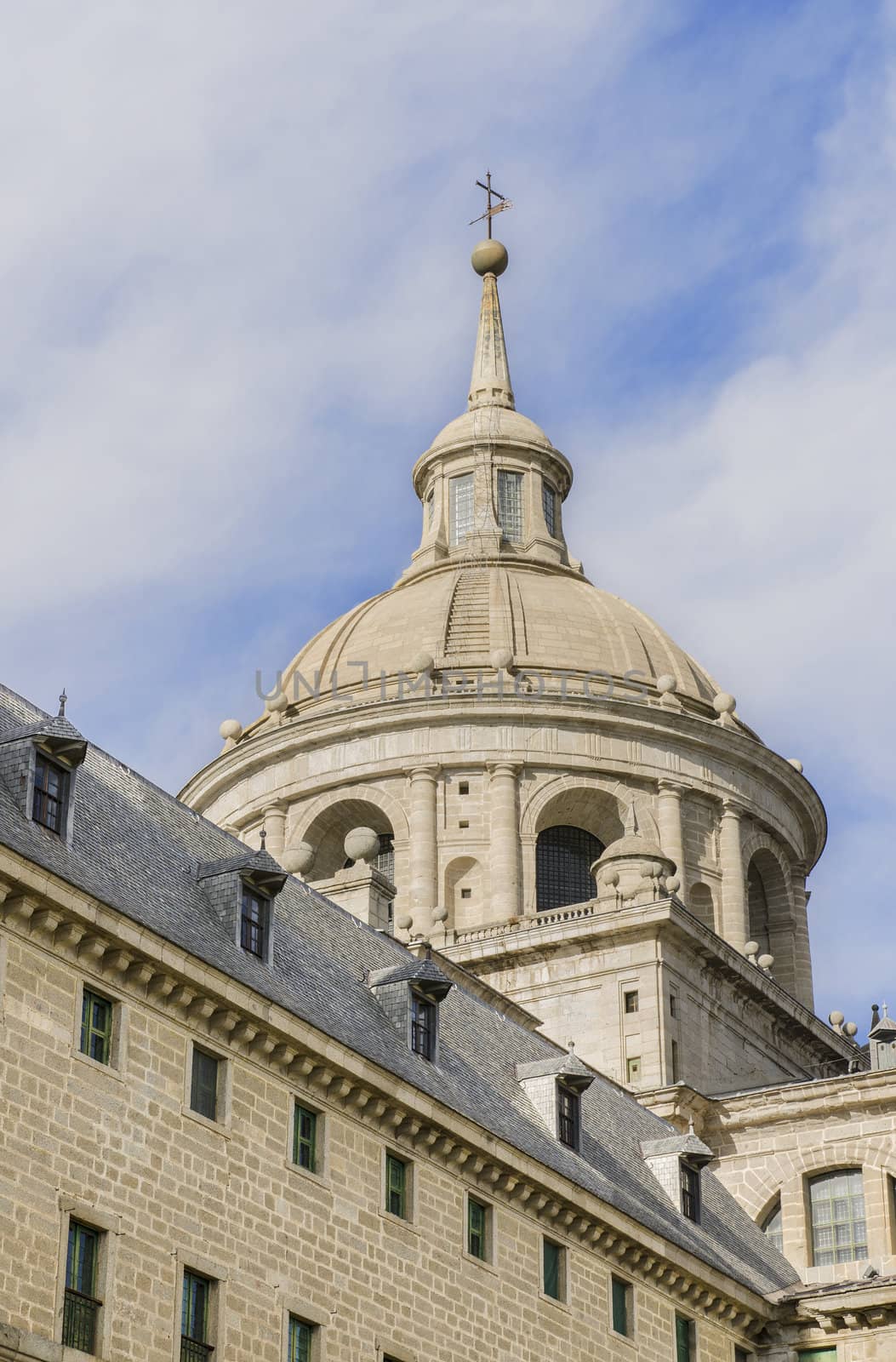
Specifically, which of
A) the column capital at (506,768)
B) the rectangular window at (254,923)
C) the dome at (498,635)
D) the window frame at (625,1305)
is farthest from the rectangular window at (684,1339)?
the dome at (498,635)

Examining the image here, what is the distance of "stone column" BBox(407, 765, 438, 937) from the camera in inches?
2445

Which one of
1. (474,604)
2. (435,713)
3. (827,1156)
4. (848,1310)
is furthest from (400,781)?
(848,1310)

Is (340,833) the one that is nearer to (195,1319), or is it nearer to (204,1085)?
(204,1085)

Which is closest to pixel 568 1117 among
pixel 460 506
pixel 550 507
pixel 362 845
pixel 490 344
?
pixel 362 845

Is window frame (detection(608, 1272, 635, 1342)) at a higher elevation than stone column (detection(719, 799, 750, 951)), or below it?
below

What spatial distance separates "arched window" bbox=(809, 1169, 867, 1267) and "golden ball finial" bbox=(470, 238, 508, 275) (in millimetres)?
47930

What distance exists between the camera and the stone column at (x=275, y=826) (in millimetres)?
64875

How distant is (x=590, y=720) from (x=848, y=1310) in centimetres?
2794

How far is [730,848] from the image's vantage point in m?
65.3

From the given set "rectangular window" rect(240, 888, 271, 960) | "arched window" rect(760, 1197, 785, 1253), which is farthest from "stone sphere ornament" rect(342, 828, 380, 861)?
"rectangular window" rect(240, 888, 271, 960)

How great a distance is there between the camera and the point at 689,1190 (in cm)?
4016

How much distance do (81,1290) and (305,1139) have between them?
5103mm

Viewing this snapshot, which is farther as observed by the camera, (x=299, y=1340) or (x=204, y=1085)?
(x=299, y=1340)

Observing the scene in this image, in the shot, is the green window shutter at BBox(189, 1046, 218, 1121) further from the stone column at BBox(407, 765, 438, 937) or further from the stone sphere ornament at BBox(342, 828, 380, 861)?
the stone column at BBox(407, 765, 438, 937)
